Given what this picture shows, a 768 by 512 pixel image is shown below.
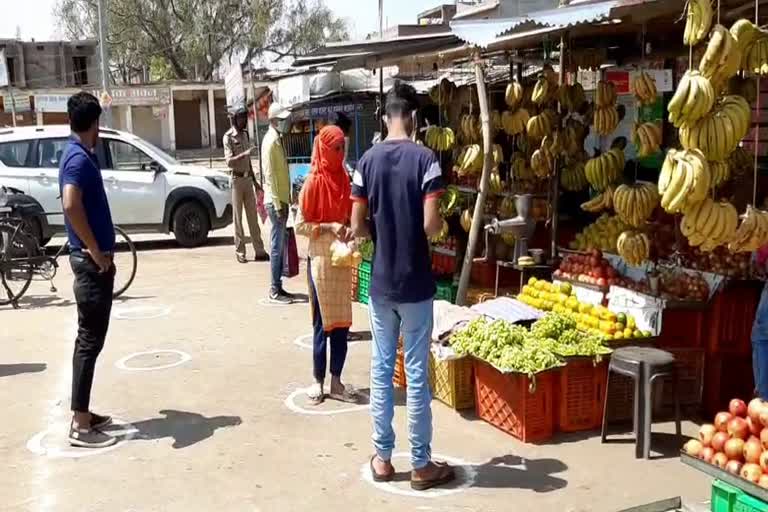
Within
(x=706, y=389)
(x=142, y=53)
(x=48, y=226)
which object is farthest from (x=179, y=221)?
(x=142, y=53)

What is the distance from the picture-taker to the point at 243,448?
202 inches

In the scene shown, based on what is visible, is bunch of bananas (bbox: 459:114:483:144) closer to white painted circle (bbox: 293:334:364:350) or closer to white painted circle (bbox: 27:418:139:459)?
white painted circle (bbox: 293:334:364:350)

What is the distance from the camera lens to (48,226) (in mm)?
12414

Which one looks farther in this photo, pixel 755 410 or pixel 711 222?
pixel 711 222

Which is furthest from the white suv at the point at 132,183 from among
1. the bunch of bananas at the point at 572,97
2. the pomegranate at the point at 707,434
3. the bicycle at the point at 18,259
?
the pomegranate at the point at 707,434

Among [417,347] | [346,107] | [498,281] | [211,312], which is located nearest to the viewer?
[417,347]

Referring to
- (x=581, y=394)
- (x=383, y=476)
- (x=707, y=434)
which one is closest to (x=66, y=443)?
(x=383, y=476)

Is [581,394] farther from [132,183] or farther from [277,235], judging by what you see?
[132,183]

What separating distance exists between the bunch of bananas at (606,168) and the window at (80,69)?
44292 millimetres

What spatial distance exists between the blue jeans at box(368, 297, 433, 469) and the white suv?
9.30 meters

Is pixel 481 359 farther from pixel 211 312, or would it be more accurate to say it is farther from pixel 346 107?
pixel 346 107

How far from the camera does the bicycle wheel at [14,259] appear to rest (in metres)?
9.16

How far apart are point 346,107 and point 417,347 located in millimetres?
11103

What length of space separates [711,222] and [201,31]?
44.3 metres
